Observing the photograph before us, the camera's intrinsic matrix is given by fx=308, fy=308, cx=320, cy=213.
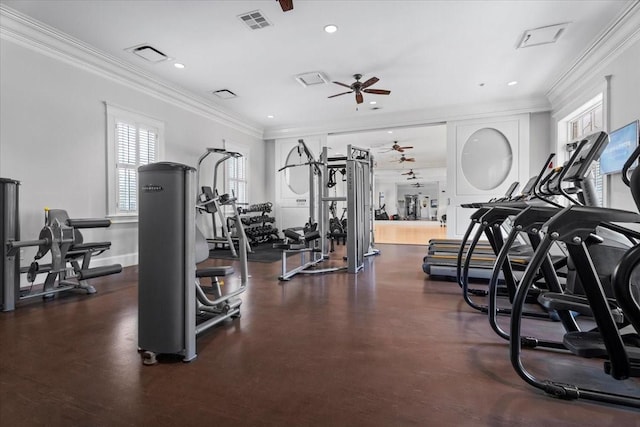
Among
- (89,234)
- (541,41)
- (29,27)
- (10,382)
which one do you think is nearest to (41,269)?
(89,234)

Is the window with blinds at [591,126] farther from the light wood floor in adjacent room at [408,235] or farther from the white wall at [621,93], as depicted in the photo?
the light wood floor in adjacent room at [408,235]

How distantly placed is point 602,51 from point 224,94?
607 cm

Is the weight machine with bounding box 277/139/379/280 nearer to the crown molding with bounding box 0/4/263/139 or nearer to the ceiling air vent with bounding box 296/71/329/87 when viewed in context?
the ceiling air vent with bounding box 296/71/329/87

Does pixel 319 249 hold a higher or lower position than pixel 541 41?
lower

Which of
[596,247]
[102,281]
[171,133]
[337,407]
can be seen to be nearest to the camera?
[337,407]

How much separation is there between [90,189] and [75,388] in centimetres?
364

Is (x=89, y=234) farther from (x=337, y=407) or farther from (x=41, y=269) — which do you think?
(x=337, y=407)

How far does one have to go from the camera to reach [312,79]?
212 inches

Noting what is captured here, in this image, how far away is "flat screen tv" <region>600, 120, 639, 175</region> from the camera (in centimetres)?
356

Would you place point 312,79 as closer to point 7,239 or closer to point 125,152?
point 125,152

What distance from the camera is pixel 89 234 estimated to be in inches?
173

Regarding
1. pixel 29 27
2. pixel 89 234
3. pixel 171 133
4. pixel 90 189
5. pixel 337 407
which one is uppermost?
pixel 29 27

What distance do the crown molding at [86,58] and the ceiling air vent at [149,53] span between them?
414 millimetres

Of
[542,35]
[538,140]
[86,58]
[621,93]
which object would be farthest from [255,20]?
[538,140]
